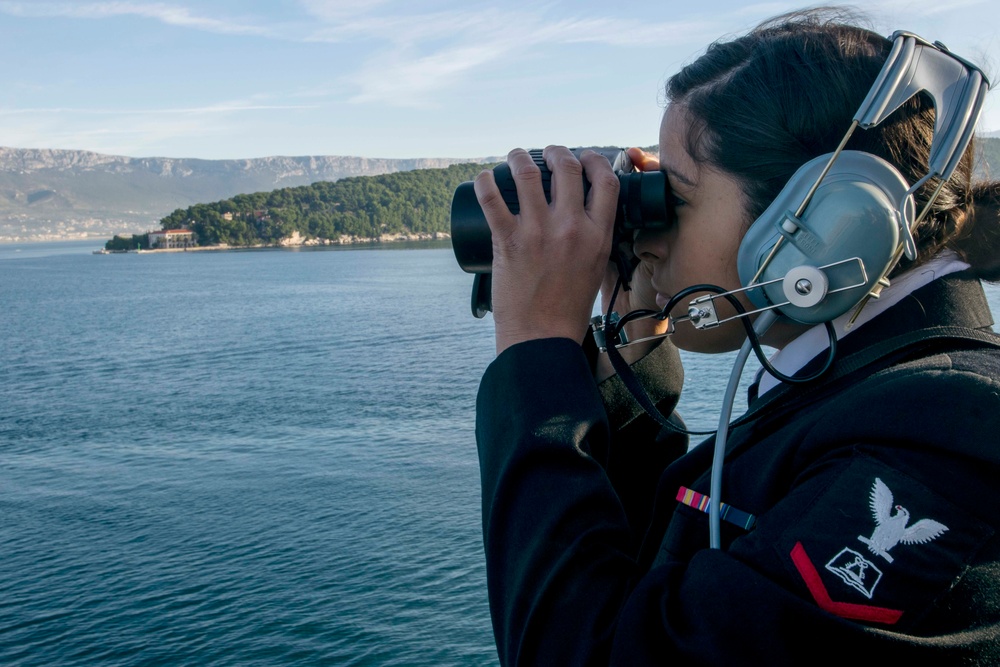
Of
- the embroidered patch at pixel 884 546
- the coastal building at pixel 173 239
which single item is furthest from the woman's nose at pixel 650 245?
the coastal building at pixel 173 239

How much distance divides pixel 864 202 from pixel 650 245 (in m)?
0.37

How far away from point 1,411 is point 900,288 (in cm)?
1723

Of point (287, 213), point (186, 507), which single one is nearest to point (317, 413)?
point (186, 507)

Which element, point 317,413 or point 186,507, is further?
point 317,413

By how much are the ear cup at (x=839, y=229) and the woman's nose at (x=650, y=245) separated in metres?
Answer: 0.24

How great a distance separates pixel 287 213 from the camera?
112812 mm

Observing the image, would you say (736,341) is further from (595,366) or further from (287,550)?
(287,550)

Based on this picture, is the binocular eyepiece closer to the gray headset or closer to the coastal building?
the gray headset

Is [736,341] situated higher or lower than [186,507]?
higher

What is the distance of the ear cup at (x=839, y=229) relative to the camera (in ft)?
3.32

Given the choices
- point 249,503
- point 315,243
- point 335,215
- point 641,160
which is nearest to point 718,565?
point 641,160

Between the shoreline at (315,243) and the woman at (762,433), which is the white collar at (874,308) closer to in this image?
the woman at (762,433)

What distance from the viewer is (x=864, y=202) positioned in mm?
1010

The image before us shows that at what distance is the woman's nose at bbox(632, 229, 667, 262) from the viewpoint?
1295 millimetres
